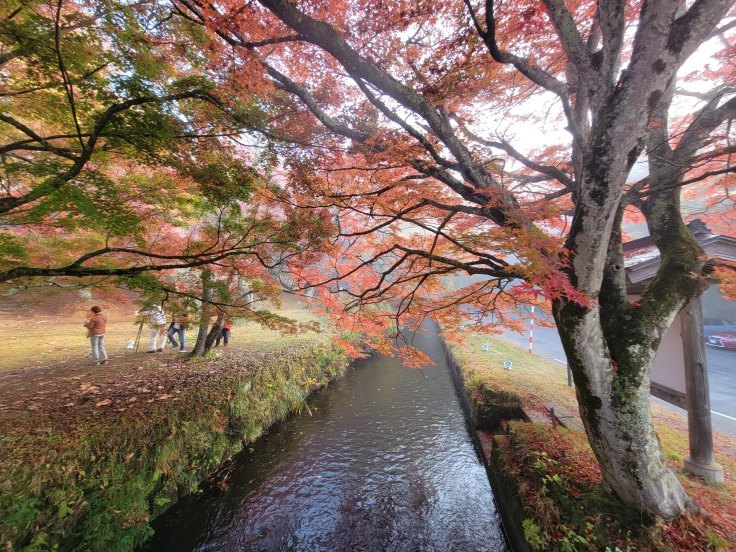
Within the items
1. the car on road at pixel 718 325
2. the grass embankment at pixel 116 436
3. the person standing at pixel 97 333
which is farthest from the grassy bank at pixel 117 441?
the car on road at pixel 718 325

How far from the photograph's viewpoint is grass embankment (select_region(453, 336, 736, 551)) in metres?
2.94

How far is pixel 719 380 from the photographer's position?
1057 cm

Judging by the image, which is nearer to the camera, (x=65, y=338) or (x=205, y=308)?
(x=205, y=308)

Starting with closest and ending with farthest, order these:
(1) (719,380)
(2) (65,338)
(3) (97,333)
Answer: (3) (97,333), (2) (65,338), (1) (719,380)

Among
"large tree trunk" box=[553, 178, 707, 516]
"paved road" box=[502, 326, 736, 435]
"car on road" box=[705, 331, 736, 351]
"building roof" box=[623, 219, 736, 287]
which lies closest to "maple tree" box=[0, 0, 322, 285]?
"large tree trunk" box=[553, 178, 707, 516]

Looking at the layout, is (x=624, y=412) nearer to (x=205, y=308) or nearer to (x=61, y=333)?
(x=205, y=308)

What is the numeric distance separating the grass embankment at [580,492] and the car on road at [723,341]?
42.0 ft

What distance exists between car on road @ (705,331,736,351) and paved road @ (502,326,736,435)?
1.13 ft

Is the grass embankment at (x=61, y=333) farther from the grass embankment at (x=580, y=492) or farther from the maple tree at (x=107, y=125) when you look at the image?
the grass embankment at (x=580, y=492)

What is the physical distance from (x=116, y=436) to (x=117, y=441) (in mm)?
73

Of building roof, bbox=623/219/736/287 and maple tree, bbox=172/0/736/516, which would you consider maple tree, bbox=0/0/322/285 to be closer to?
maple tree, bbox=172/0/736/516

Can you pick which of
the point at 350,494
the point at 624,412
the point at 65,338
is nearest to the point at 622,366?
the point at 624,412

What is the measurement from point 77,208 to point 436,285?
18.5 ft

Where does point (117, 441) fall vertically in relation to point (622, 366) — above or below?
below
